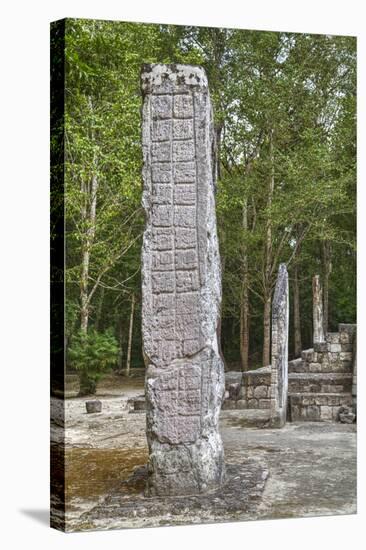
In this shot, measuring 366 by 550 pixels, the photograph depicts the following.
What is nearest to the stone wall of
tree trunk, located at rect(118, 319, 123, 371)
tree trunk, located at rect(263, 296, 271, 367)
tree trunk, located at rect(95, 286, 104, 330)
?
tree trunk, located at rect(263, 296, 271, 367)

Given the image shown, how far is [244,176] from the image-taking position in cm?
1117

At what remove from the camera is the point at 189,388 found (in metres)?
8.91

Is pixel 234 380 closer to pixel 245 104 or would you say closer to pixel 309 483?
pixel 309 483

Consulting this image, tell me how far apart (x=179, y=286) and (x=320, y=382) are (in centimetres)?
369

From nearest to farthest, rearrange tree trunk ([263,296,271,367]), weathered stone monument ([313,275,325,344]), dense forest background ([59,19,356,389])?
dense forest background ([59,19,356,389]) → weathered stone monument ([313,275,325,344]) → tree trunk ([263,296,271,367])

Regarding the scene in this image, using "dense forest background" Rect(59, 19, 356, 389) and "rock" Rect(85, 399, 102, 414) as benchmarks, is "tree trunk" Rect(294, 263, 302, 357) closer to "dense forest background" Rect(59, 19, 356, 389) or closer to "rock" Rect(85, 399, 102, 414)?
"dense forest background" Rect(59, 19, 356, 389)

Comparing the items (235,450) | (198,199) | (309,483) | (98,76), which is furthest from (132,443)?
(98,76)

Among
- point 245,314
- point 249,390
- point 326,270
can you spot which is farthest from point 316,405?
point 326,270

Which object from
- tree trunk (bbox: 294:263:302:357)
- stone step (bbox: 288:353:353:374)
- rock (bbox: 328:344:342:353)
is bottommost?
stone step (bbox: 288:353:353:374)

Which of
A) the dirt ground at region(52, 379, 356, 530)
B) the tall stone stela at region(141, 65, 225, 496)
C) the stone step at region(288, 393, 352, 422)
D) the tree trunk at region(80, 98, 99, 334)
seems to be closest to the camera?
the dirt ground at region(52, 379, 356, 530)

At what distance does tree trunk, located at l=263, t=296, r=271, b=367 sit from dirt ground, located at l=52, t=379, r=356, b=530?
69 centimetres

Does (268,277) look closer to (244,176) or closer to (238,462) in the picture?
(244,176)

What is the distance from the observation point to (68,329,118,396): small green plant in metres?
11.2

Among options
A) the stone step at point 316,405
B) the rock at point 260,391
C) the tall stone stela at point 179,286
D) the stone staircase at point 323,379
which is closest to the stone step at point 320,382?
the stone staircase at point 323,379
